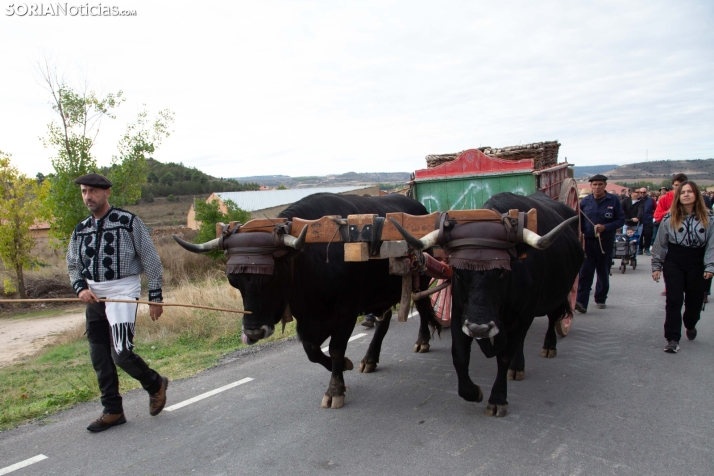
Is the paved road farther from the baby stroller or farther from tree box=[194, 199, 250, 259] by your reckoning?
tree box=[194, 199, 250, 259]

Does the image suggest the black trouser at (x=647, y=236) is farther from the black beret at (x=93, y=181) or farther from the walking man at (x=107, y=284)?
the black beret at (x=93, y=181)

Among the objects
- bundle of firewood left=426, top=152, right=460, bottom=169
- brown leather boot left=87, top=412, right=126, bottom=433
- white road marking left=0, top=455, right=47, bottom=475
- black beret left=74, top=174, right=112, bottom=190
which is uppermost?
bundle of firewood left=426, top=152, right=460, bottom=169

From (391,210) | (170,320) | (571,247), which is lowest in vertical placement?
(170,320)

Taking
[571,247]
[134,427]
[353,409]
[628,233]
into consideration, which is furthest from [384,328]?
[628,233]

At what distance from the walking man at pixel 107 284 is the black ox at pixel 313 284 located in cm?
56

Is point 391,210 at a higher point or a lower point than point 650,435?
higher

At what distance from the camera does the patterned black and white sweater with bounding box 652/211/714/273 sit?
18.3 feet

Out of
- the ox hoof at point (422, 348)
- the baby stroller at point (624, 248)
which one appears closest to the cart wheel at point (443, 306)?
the ox hoof at point (422, 348)

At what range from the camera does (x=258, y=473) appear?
3.43 m

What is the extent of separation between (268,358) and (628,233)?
989 cm

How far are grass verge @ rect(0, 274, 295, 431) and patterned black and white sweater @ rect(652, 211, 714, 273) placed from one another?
4.81 meters

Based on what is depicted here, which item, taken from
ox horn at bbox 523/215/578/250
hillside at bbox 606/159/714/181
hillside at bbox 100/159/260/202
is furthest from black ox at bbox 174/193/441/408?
hillside at bbox 100/159/260/202

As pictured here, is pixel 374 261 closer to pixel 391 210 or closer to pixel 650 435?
pixel 391 210

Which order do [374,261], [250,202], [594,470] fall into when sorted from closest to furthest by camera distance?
[594,470], [374,261], [250,202]
